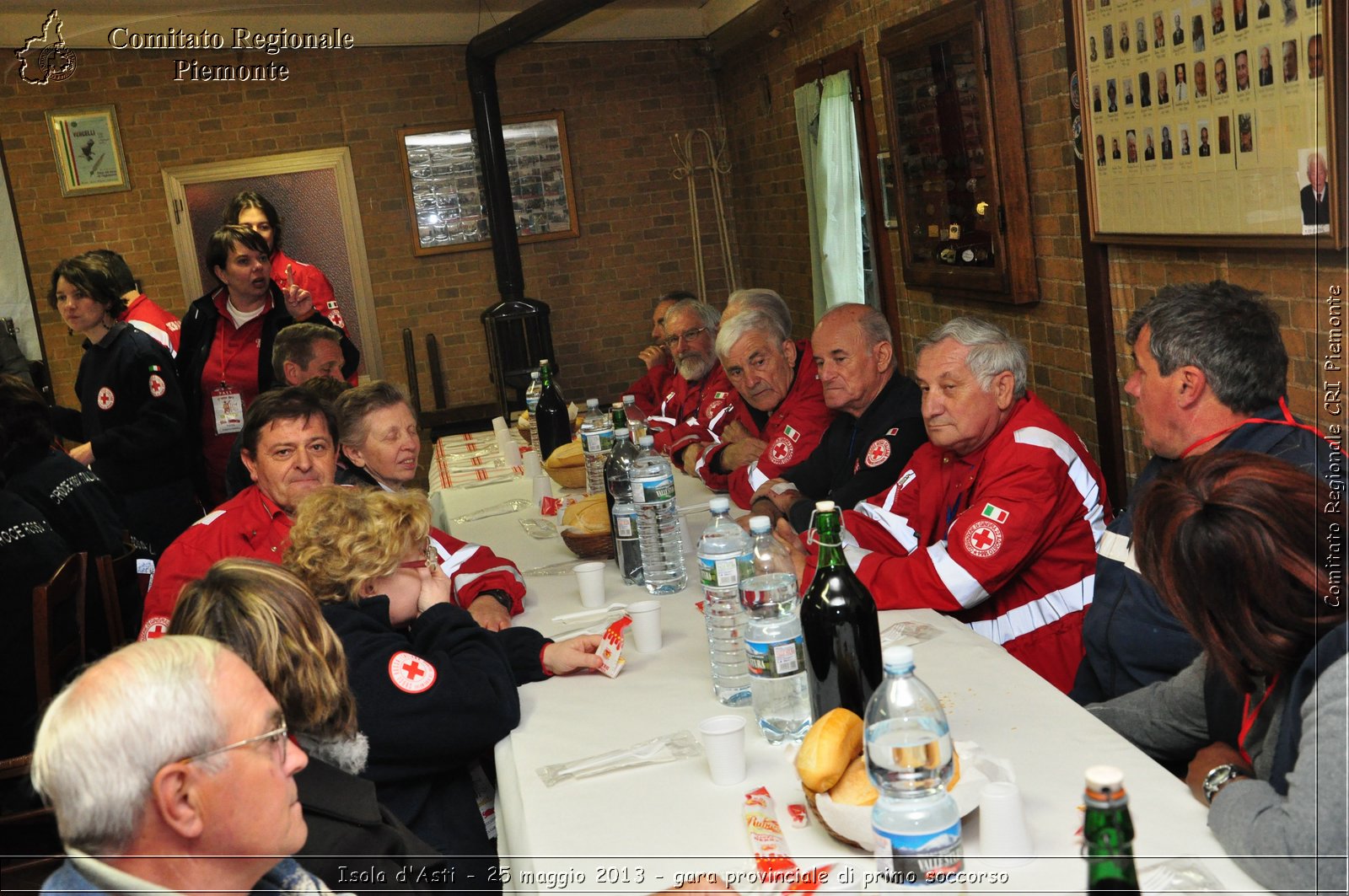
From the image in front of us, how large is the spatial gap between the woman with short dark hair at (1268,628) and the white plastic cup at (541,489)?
107 inches

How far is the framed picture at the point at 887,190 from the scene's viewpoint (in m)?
5.92

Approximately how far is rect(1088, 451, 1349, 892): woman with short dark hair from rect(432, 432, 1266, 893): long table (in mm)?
76

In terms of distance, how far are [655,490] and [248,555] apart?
3.23 feet

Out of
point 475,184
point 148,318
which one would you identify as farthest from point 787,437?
point 475,184

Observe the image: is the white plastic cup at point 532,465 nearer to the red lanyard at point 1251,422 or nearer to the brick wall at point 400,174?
the red lanyard at point 1251,422

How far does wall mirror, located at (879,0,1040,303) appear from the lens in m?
4.48

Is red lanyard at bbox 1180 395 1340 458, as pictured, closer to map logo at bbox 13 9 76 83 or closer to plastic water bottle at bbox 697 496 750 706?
plastic water bottle at bbox 697 496 750 706

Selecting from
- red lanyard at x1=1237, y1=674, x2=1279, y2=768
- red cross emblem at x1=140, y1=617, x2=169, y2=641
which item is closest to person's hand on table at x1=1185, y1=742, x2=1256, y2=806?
red lanyard at x1=1237, y1=674, x2=1279, y2=768

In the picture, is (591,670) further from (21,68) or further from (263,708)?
(21,68)

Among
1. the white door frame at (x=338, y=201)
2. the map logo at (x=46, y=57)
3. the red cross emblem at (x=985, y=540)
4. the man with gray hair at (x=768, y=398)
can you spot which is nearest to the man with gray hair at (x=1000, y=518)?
the red cross emblem at (x=985, y=540)

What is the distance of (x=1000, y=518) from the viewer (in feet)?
8.22

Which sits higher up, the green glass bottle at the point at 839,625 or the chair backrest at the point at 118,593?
the green glass bottle at the point at 839,625

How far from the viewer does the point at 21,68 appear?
7555mm

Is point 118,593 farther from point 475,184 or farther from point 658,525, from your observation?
point 475,184
